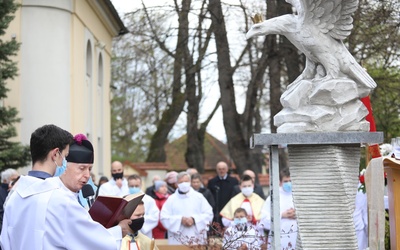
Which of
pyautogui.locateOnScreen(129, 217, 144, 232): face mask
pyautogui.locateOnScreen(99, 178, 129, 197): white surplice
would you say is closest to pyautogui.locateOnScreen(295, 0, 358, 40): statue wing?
pyautogui.locateOnScreen(129, 217, 144, 232): face mask

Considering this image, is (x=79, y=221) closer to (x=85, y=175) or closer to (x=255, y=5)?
(x=85, y=175)

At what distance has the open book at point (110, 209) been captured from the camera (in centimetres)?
623

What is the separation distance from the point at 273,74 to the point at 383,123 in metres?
3.55

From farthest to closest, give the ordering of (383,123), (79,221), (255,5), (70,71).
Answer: (70,71) → (255,5) → (383,123) → (79,221)

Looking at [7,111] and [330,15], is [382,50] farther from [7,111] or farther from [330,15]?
[330,15]

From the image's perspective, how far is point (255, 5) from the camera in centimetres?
1991

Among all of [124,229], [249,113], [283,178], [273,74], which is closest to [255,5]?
[273,74]

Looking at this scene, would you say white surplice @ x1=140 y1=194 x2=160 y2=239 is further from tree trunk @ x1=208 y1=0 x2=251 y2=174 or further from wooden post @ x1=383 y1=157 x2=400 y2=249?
tree trunk @ x1=208 y1=0 x2=251 y2=174

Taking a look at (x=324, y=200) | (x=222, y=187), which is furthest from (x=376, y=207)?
(x=222, y=187)

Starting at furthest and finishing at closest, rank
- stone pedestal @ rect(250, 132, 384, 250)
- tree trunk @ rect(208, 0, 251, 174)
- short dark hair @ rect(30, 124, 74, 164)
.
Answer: tree trunk @ rect(208, 0, 251, 174), stone pedestal @ rect(250, 132, 384, 250), short dark hair @ rect(30, 124, 74, 164)

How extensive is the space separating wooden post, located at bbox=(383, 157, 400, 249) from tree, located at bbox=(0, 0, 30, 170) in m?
9.56

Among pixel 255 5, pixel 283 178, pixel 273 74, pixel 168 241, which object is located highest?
pixel 255 5

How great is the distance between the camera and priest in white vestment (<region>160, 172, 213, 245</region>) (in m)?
13.0

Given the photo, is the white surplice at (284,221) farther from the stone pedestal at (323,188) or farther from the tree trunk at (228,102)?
the tree trunk at (228,102)
